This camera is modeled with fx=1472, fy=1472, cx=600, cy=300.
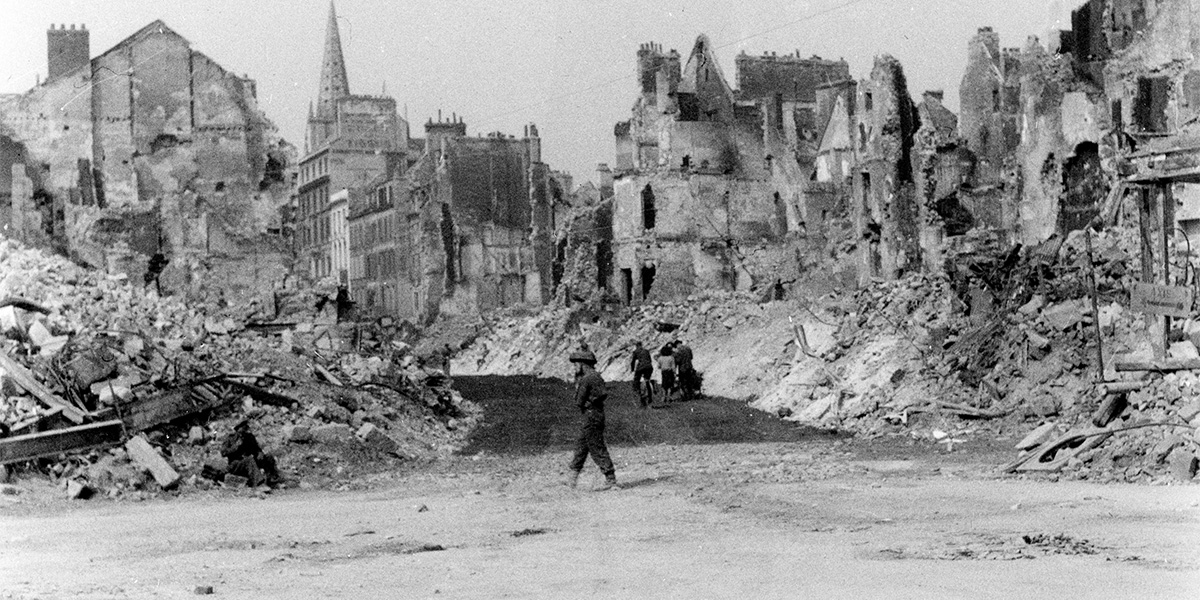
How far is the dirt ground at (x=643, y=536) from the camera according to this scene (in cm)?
904

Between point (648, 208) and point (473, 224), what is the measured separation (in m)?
17.8

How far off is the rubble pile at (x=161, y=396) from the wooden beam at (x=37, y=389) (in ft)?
0.05

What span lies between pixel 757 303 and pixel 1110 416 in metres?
24.5

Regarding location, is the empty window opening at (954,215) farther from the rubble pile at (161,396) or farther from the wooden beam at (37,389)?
the wooden beam at (37,389)

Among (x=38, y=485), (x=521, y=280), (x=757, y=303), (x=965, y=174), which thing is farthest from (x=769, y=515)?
(x=521, y=280)

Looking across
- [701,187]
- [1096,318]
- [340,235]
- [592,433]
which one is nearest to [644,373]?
[1096,318]

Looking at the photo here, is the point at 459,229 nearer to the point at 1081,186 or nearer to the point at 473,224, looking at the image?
the point at 473,224

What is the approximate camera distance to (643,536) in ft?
37.4

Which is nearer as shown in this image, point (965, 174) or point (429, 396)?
point (429, 396)

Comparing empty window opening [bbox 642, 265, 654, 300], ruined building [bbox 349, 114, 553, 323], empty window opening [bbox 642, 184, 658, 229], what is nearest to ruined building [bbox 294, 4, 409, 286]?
ruined building [bbox 349, 114, 553, 323]

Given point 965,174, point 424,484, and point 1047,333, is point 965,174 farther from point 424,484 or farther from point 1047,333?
point 424,484

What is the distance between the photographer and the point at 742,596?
856 centimetres

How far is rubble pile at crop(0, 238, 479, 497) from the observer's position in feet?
48.7

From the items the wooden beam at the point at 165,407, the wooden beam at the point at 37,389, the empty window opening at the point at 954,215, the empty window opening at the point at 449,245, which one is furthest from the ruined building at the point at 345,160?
the wooden beam at the point at 37,389
